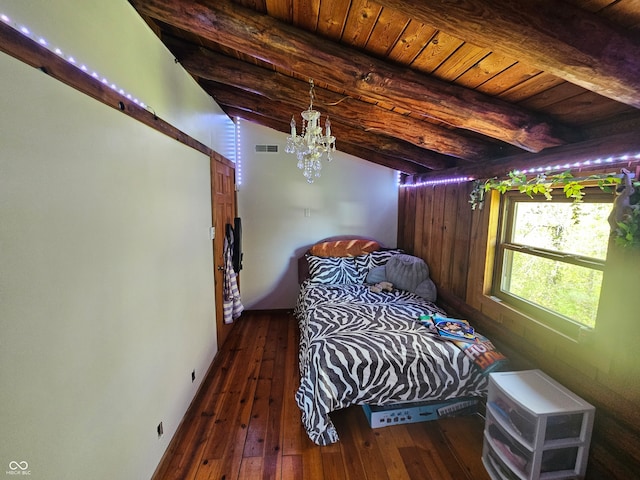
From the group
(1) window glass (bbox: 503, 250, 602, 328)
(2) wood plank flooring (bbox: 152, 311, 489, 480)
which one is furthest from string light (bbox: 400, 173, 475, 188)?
(2) wood plank flooring (bbox: 152, 311, 489, 480)

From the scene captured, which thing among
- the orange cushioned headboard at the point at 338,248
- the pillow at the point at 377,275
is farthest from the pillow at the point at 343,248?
the pillow at the point at 377,275

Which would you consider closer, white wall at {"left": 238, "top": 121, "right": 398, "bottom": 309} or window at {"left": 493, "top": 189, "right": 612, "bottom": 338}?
window at {"left": 493, "top": 189, "right": 612, "bottom": 338}

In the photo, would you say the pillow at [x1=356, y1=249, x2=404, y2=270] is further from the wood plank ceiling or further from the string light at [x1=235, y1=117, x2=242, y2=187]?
the string light at [x1=235, y1=117, x2=242, y2=187]

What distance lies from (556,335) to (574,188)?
0.90 meters

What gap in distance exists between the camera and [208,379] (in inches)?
99.7

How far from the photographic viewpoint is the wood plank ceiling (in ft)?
3.22

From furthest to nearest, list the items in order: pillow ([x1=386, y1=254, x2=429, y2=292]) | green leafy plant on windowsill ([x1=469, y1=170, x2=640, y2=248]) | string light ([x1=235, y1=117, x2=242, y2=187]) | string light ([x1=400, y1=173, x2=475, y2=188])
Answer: string light ([x1=235, y1=117, x2=242, y2=187])
pillow ([x1=386, y1=254, x2=429, y2=292])
string light ([x1=400, y1=173, x2=475, y2=188])
green leafy plant on windowsill ([x1=469, y1=170, x2=640, y2=248])

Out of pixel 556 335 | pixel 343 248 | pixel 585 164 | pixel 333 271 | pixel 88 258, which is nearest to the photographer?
pixel 88 258

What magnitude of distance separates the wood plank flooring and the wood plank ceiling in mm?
2069

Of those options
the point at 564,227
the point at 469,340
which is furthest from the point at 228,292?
the point at 564,227

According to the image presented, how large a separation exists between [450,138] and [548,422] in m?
1.99

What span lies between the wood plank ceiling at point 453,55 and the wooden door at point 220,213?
3.09 ft

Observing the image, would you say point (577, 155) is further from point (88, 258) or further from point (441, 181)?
point (88, 258)

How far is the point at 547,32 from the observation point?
3.22ft
